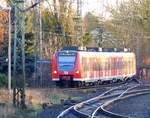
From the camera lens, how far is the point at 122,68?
126 feet

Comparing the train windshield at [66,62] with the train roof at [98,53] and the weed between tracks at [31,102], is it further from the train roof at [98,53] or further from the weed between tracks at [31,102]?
the weed between tracks at [31,102]

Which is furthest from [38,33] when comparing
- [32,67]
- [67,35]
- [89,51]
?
[67,35]

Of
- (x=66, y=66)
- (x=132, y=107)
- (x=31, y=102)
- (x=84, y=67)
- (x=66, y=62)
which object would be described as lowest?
(x=132, y=107)

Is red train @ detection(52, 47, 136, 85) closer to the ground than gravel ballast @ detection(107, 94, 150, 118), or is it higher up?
higher up

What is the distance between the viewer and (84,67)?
30984mm

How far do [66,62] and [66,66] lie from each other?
27 cm

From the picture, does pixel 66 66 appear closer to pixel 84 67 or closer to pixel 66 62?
pixel 66 62

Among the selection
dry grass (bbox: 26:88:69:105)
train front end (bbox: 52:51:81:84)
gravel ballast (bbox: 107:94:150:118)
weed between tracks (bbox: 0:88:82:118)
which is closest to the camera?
weed between tracks (bbox: 0:88:82:118)

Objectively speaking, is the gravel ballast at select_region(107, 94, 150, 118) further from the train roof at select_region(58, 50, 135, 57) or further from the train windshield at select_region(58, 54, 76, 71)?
the train roof at select_region(58, 50, 135, 57)

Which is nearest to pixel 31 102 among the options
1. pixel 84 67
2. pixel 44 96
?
pixel 44 96

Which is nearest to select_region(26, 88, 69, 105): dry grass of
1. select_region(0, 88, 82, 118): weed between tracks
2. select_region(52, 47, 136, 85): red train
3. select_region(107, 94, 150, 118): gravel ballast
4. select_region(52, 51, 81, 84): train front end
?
select_region(0, 88, 82, 118): weed between tracks

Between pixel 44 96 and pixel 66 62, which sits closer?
pixel 44 96

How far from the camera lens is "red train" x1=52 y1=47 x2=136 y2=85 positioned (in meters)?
30.3

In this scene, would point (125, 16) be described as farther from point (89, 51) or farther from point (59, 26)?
point (89, 51)
